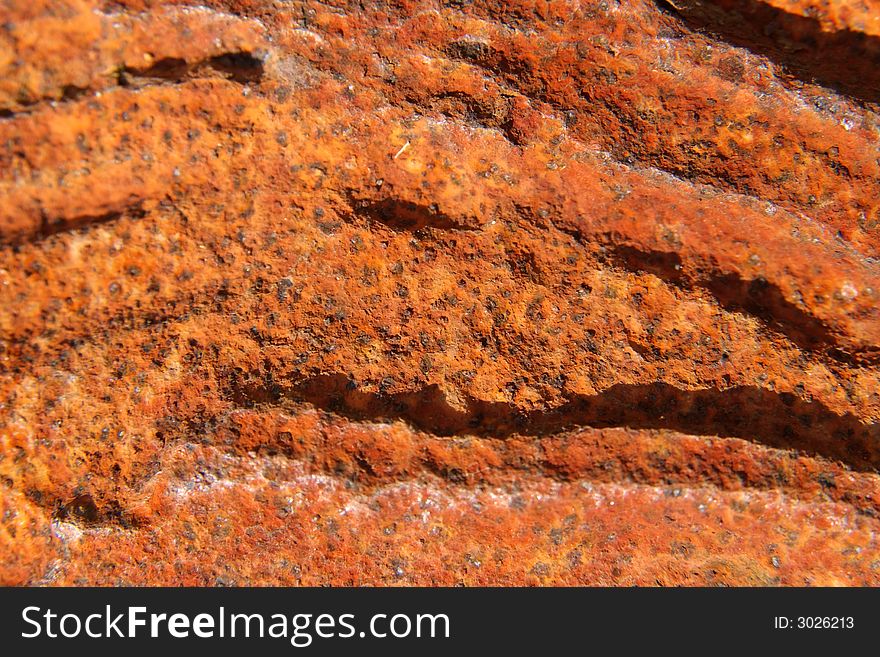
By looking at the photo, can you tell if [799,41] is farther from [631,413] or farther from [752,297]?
[631,413]

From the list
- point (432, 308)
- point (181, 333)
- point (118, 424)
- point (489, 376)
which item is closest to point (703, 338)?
point (489, 376)

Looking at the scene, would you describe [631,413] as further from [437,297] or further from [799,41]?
[799,41]

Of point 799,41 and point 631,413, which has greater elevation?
point 799,41

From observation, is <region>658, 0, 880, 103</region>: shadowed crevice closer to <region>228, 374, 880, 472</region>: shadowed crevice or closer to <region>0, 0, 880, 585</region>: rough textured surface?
<region>0, 0, 880, 585</region>: rough textured surface

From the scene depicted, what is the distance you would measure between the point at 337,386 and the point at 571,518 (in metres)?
0.60

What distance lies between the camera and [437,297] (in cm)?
160

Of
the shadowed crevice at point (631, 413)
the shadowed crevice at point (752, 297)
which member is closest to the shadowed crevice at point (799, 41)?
the shadowed crevice at point (752, 297)

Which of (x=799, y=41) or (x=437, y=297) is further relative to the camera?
(x=799, y=41)

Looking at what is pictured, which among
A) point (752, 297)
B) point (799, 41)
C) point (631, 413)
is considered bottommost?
point (631, 413)

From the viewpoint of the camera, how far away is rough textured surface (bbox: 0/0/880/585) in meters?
1.52

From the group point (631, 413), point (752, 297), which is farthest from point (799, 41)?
point (631, 413)

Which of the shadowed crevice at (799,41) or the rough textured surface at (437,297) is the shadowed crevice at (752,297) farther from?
the shadowed crevice at (799,41)

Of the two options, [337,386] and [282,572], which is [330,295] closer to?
[337,386]

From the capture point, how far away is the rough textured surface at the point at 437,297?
1519mm
